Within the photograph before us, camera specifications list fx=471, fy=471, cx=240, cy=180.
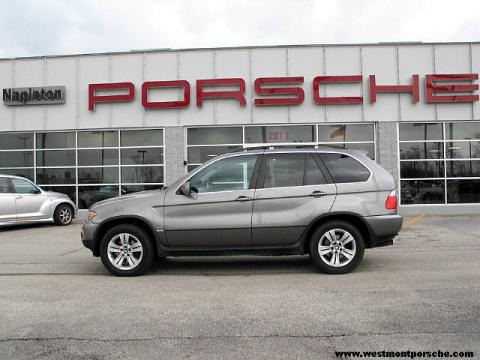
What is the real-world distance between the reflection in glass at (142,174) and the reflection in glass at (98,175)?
39 cm

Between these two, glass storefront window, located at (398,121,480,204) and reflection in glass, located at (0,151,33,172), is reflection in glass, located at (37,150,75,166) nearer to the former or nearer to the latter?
reflection in glass, located at (0,151,33,172)

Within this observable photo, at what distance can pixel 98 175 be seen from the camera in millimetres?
17469

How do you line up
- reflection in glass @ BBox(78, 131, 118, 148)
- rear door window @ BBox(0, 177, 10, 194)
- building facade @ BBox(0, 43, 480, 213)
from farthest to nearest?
reflection in glass @ BBox(78, 131, 118, 148) → building facade @ BBox(0, 43, 480, 213) → rear door window @ BBox(0, 177, 10, 194)

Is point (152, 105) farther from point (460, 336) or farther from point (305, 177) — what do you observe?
point (460, 336)

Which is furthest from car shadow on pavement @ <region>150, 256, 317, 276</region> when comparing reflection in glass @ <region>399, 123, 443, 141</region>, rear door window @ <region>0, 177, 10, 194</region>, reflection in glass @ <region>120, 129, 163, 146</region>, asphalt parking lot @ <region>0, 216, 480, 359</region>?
reflection in glass @ <region>399, 123, 443, 141</region>

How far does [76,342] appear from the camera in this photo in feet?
13.9

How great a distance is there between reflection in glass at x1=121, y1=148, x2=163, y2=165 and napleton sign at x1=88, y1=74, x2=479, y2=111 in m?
1.60

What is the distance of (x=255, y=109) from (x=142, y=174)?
4765mm

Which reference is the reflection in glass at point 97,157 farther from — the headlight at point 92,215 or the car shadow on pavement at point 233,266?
the headlight at point 92,215

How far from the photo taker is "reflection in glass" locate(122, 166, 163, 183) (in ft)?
56.6

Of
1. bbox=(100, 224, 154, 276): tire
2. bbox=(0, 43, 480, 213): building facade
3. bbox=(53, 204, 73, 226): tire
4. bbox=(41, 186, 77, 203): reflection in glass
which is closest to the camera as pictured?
bbox=(100, 224, 154, 276): tire

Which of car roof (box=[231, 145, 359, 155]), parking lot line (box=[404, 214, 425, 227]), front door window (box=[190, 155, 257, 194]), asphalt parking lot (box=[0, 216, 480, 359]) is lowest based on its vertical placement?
asphalt parking lot (box=[0, 216, 480, 359])

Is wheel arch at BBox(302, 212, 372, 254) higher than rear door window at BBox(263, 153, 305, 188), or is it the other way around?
rear door window at BBox(263, 153, 305, 188)

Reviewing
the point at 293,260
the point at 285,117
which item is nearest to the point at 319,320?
the point at 293,260
